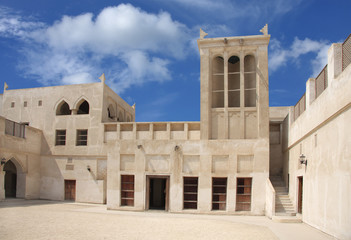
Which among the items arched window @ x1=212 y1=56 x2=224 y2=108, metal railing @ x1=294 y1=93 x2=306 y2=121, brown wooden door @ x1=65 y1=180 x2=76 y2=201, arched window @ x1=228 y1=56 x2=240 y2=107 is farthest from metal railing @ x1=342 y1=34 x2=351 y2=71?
brown wooden door @ x1=65 y1=180 x2=76 y2=201

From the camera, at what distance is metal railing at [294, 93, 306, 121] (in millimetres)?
14977

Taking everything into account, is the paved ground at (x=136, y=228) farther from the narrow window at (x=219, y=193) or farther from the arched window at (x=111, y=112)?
the arched window at (x=111, y=112)

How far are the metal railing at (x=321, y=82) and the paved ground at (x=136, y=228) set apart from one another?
4981 mm

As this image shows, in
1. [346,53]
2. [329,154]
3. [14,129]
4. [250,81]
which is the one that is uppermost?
[250,81]

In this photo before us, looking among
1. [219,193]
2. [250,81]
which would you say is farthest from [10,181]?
[250,81]

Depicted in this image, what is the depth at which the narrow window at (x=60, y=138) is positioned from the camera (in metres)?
23.9

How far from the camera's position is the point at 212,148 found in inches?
697

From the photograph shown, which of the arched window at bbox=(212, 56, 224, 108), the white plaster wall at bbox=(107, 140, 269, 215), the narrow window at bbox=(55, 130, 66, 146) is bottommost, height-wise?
the white plaster wall at bbox=(107, 140, 269, 215)

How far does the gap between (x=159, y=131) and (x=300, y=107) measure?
8324mm

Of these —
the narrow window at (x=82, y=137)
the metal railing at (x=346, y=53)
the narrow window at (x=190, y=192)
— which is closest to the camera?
the metal railing at (x=346, y=53)

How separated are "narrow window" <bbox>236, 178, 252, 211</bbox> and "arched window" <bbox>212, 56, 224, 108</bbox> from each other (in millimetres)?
4590

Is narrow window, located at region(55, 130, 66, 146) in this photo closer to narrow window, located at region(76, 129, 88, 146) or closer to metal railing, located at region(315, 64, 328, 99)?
narrow window, located at region(76, 129, 88, 146)

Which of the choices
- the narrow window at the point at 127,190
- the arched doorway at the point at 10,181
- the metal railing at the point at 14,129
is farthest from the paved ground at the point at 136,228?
the arched doorway at the point at 10,181

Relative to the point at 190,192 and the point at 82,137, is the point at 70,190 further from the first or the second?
the point at 190,192
